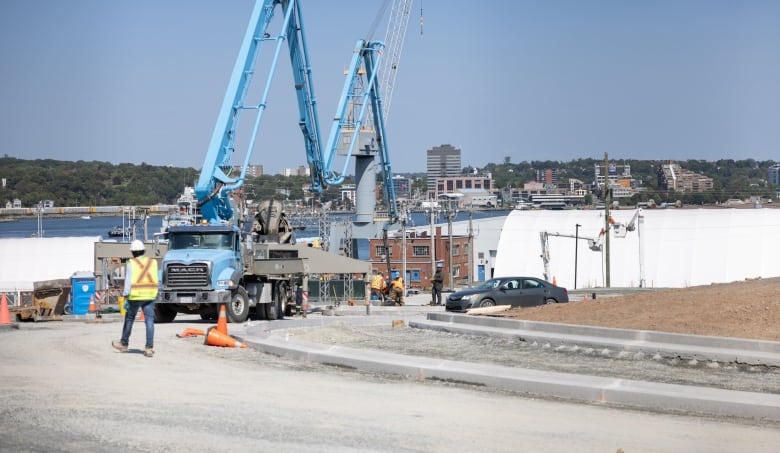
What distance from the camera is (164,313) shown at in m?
30.3

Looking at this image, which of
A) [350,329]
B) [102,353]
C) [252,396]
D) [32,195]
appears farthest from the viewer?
[350,329]

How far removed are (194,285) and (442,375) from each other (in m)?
13.6

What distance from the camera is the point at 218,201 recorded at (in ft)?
169

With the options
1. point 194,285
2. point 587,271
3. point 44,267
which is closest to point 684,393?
point 194,285

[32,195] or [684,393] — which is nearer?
[684,393]

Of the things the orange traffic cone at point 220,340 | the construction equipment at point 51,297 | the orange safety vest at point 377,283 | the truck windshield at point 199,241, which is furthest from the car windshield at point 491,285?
the orange traffic cone at point 220,340

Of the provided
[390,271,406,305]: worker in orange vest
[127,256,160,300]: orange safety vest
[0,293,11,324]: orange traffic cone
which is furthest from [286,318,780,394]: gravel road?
[390,271,406,305]: worker in orange vest

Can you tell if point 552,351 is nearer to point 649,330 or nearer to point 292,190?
point 649,330

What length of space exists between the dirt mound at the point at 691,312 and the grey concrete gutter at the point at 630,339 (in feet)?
3.37

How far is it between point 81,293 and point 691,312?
24981mm

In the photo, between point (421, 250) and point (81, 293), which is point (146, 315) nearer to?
point (81, 293)

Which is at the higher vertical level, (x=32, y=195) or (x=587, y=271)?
(x=32, y=195)

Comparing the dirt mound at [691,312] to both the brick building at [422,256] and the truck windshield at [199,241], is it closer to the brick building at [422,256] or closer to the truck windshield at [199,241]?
the truck windshield at [199,241]

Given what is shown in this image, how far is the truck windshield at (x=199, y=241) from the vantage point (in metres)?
30.4
